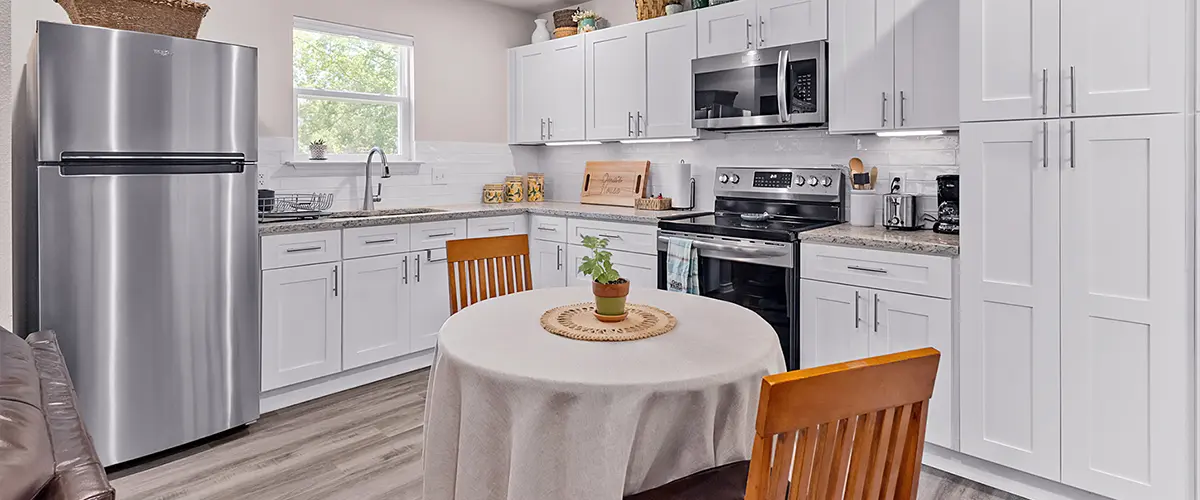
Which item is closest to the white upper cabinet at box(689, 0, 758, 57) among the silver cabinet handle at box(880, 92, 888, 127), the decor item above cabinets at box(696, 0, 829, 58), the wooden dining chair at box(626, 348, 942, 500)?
the decor item above cabinets at box(696, 0, 829, 58)

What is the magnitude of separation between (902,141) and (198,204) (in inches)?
125

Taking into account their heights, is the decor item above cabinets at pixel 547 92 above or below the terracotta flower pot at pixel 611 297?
above

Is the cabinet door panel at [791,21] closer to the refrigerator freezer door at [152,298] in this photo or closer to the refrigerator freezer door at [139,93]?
the refrigerator freezer door at [139,93]

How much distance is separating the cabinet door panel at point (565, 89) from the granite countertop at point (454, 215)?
0.51 metres

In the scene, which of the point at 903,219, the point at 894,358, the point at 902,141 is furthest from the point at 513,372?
the point at 902,141

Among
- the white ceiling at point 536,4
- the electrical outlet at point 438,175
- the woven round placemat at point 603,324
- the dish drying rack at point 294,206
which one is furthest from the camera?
the white ceiling at point 536,4

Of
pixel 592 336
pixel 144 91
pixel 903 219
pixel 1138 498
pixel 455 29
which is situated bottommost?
A: pixel 1138 498

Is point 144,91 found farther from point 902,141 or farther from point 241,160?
point 902,141

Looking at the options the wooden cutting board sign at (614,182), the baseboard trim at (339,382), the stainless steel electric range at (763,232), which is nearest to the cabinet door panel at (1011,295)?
the stainless steel electric range at (763,232)

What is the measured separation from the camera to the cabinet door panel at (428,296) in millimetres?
3959

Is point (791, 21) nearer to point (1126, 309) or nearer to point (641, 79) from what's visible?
point (641, 79)

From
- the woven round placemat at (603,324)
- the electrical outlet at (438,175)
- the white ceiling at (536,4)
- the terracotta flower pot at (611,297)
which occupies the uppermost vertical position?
the white ceiling at (536,4)

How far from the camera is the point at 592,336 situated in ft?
5.82

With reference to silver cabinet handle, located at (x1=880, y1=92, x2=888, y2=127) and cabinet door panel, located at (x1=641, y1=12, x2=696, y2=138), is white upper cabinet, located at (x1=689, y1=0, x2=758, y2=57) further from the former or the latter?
silver cabinet handle, located at (x1=880, y1=92, x2=888, y2=127)
